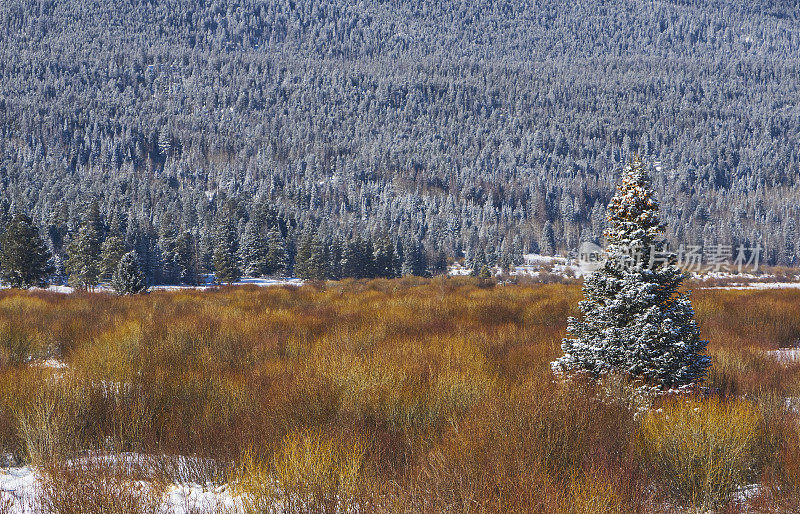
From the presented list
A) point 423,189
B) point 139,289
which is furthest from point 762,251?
point 139,289

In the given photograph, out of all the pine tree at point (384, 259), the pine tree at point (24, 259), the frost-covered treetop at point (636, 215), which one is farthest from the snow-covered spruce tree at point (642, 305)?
the pine tree at point (384, 259)

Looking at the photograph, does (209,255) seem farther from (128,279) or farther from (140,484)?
(140,484)

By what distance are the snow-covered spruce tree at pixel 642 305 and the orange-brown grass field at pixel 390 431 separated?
1.96ft

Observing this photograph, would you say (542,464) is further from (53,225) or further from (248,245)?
(53,225)

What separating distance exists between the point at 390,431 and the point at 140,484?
2719 mm

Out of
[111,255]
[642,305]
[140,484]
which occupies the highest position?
[642,305]

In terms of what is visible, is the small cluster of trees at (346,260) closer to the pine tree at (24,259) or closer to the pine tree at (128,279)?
the pine tree at (24,259)

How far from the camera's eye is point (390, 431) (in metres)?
5.89

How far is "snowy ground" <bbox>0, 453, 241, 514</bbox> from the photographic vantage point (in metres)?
4.01

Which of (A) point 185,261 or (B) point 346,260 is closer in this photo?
(A) point 185,261

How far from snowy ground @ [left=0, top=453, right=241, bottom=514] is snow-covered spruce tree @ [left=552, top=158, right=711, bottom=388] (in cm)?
558

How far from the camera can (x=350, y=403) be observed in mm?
6309

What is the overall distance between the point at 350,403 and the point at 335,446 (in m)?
1.87

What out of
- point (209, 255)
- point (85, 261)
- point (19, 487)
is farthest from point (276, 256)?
point (19, 487)
